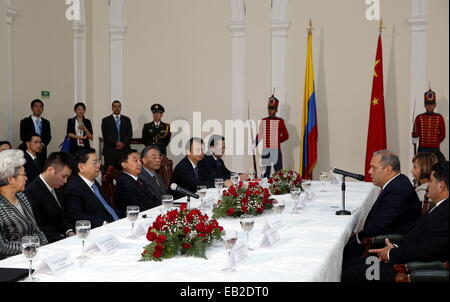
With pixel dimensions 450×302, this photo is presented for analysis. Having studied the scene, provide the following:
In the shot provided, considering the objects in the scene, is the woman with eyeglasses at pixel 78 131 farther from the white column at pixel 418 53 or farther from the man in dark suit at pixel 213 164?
the white column at pixel 418 53

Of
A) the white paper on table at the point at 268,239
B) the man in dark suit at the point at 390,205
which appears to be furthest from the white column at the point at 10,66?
the white paper on table at the point at 268,239

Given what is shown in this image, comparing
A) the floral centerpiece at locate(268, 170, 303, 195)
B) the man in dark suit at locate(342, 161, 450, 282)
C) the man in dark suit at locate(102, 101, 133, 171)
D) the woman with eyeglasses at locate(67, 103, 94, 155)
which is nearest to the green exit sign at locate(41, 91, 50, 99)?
the woman with eyeglasses at locate(67, 103, 94, 155)

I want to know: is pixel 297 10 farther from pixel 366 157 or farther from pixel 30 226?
pixel 30 226

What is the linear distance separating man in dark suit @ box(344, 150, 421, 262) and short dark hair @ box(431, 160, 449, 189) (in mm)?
883

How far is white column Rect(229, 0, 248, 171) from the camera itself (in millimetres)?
9914

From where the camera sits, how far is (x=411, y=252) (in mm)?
3105

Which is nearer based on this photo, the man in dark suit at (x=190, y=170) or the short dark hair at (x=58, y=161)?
the short dark hair at (x=58, y=161)

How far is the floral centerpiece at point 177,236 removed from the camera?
258 centimetres

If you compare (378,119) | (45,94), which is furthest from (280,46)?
(45,94)

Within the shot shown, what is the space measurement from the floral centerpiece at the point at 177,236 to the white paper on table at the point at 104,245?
A: 24cm

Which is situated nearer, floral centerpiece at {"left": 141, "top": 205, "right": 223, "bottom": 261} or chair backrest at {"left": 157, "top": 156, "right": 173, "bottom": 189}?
floral centerpiece at {"left": 141, "top": 205, "right": 223, "bottom": 261}

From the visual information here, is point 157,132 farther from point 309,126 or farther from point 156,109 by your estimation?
point 309,126

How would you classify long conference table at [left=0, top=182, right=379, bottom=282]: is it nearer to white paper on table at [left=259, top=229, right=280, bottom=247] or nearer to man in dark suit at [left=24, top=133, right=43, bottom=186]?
white paper on table at [left=259, top=229, right=280, bottom=247]
